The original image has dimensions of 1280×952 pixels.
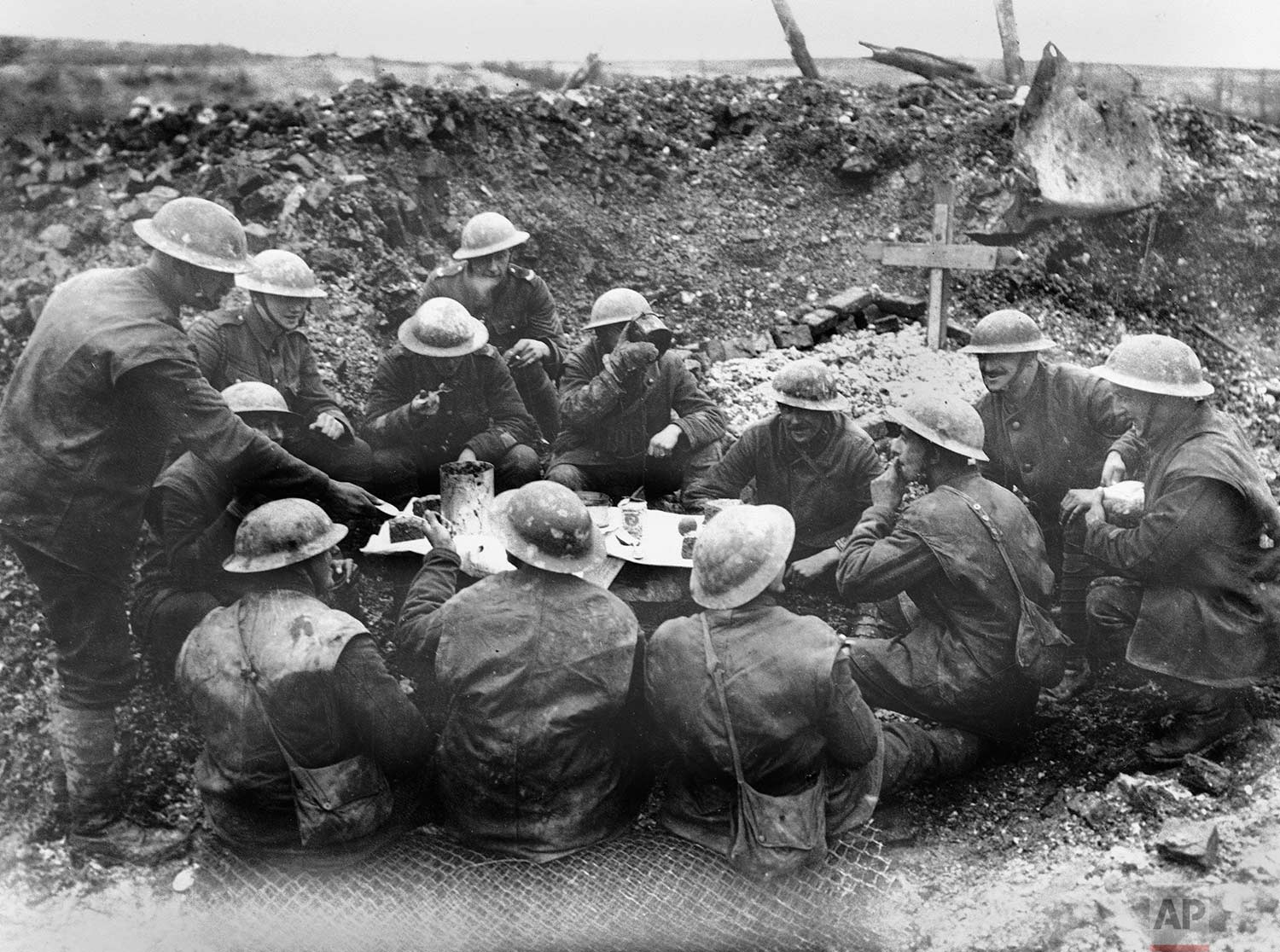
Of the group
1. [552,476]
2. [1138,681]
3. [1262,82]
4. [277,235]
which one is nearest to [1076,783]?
[1138,681]

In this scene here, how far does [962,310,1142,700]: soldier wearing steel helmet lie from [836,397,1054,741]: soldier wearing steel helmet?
1.52m

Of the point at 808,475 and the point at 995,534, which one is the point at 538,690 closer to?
the point at 995,534

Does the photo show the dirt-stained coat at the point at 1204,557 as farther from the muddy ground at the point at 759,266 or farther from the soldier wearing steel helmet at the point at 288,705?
the soldier wearing steel helmet at the point at 288,705

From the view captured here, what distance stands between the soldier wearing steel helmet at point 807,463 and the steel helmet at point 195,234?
2827 millimetres

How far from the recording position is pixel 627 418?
23.0 ft

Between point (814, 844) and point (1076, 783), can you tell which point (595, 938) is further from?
point (1076, 783)

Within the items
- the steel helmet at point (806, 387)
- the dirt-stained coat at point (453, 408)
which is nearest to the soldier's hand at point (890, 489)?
the steel helmet at point (806, 387)

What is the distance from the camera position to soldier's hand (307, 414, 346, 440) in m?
6.32

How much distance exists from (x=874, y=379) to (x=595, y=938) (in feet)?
19.3

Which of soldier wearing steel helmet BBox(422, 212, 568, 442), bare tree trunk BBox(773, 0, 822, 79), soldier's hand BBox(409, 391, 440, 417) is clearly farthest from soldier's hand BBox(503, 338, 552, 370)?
bare tree trunk BBox(773, 0, 822, 79)

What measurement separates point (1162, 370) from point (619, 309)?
332 cm

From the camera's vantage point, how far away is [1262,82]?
12.7 meters

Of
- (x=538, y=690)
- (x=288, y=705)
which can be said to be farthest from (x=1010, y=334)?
(x=288, y=705)

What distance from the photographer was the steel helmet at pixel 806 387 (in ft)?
19.0
